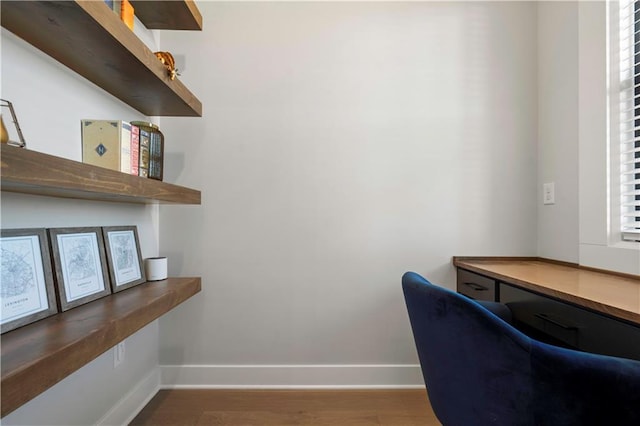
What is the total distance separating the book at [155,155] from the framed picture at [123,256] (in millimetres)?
304

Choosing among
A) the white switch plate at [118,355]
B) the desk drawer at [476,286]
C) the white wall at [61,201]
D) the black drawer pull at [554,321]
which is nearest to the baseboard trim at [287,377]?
the white wall at [61,201]

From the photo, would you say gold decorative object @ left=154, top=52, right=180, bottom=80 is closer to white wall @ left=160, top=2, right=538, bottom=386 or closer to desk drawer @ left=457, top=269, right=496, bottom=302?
white wall @ left=160, top=2, right=538, bottom=386

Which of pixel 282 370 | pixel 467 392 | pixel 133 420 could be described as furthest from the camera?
pixel 282 370

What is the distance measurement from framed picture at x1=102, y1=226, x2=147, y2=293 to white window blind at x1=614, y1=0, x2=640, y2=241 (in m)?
2.23

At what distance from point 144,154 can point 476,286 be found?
5.86 feet

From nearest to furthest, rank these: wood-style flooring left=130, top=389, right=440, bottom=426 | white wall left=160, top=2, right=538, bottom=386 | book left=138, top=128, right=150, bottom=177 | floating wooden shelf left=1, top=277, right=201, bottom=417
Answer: floating wooden shelf left=1, top=277, right=201, bottom=417, book left=138, top=128, right=150, bottom=177, wood-style flooring left=130, top=389, right=440, bottom=426, white wall left=160, top=2, right=538, bottom=386

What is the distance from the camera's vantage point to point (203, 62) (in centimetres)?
194

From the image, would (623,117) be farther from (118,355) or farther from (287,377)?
(118,355)

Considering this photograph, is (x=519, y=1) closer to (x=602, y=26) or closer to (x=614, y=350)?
(x=602, y=26)

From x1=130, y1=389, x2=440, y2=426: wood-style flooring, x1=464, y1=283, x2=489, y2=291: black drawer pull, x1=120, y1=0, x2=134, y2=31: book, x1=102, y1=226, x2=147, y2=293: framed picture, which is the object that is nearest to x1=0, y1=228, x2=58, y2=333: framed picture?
x1=102, y1=226, x2=147, y2=293: framed picture

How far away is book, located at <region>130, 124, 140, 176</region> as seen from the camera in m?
1.33

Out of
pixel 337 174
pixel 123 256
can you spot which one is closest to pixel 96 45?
pixel 123 256

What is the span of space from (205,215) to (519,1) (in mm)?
2374

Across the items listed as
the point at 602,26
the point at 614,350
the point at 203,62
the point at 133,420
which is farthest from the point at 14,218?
the point at 602,26
